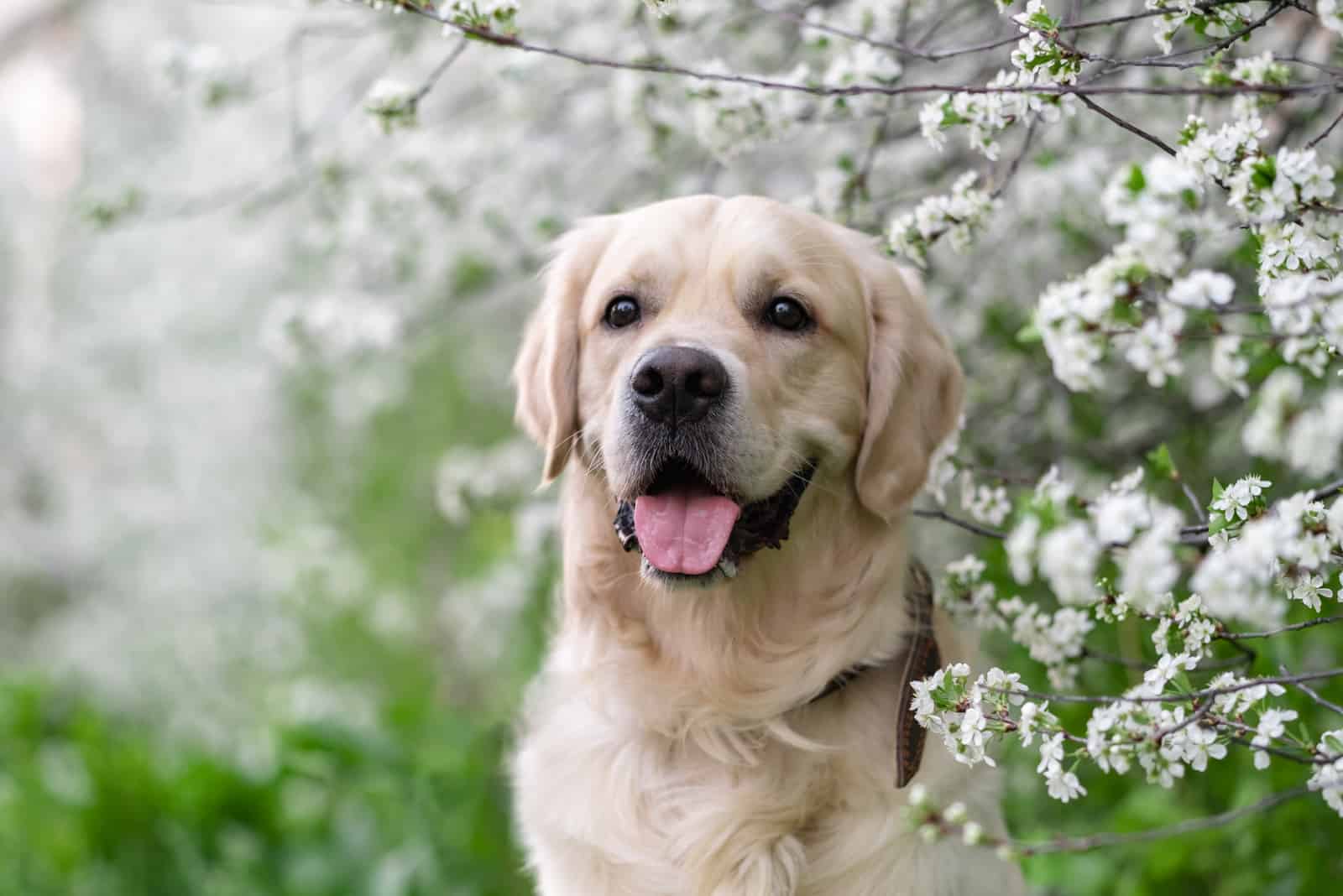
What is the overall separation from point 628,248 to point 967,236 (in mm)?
770

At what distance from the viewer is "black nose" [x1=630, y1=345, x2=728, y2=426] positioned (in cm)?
247

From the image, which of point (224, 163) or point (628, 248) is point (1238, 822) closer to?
point (628, 248)

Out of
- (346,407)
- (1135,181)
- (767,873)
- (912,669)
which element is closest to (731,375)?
(912,669)

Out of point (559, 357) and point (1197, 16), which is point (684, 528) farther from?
point (1197, 16)

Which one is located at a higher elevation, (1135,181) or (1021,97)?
(1135,181)

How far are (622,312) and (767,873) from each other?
3.98 ft

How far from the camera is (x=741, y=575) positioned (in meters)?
2.75

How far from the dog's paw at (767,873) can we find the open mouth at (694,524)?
546mm

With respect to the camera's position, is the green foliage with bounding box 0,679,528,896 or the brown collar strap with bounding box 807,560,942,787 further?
the green foliage with bounding box 0,679,528,896

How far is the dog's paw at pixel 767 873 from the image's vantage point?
2492 millimetres

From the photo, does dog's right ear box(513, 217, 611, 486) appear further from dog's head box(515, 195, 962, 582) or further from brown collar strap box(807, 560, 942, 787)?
brown collar strap box(807, 560, 942, 787)

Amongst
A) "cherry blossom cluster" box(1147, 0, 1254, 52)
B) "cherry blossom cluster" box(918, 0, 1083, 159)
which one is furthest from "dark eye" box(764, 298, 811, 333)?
"cherry blossom cluster" box(1147, 0, 1254, 52)

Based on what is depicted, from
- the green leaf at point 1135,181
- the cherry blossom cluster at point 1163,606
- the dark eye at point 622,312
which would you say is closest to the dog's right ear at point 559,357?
the dark eye at point 622,312

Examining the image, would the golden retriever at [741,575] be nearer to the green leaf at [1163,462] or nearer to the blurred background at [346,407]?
the blurred background at [346,407]
